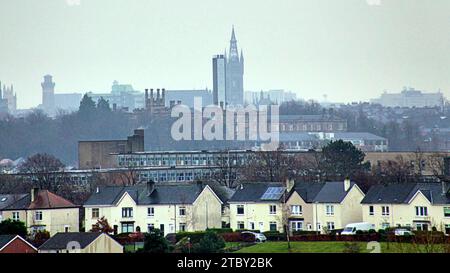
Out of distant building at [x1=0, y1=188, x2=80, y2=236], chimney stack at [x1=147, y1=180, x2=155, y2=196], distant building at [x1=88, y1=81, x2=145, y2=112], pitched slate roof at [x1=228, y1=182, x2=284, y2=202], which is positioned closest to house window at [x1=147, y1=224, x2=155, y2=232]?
distant building at [x1=0, y1=188, x2=80, y2=236]

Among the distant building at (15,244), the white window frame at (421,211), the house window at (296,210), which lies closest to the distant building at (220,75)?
the distant building at (15,244)

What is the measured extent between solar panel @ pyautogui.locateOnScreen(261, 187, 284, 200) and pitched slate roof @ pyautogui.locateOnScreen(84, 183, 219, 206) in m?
0.90

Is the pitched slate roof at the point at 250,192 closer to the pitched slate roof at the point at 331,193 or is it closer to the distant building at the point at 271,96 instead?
the pitched slate roof at the point at 331,193

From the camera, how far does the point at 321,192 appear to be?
15.5m

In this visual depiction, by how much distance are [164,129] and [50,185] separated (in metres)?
1.75

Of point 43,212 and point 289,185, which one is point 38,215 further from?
point 289,185

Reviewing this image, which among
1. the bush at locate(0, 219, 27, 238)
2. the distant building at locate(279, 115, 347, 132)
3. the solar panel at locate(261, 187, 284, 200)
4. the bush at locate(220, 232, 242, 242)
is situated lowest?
the bush at locate(220, 232, 242, 242)

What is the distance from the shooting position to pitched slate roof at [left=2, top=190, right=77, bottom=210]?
39.4 ft

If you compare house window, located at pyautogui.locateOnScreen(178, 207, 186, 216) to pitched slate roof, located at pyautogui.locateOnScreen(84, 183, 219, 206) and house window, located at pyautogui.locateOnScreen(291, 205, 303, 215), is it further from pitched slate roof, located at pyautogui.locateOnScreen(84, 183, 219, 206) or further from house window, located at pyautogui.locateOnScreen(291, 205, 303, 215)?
house window, located at pyautogui.locateOnScreen(291, 205, 303, 215)
